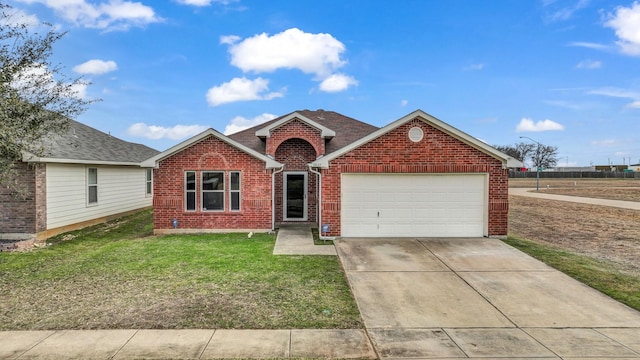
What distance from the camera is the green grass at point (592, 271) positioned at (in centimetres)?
683

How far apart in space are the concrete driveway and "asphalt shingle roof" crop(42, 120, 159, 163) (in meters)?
10.3

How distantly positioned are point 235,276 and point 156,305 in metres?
1.90

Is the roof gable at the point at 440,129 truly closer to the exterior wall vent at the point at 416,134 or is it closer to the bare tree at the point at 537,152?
the exterior wall vent at the point at 416,134

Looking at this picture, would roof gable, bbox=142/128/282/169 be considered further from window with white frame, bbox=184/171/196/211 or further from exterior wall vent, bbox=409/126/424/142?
exterior wall vent, bbox=409/126/424/142

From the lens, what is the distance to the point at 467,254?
973cm

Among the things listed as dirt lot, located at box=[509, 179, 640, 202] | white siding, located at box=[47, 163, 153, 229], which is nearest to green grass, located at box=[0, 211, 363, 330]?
white siding, located at box=[47, 163, 153, 229]

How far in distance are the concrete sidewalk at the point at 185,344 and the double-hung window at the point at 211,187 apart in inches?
307

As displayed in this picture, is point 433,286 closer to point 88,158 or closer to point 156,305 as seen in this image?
point 156,305

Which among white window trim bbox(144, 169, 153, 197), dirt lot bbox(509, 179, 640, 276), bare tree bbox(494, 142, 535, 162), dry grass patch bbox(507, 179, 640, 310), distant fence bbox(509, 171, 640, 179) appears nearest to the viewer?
dry grass patch bbox(507, 179, 640, 310)

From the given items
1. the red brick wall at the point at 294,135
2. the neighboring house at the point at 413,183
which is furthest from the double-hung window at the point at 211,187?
the red brick wall at the point at 294,135

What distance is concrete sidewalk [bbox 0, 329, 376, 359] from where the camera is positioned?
4453 mm

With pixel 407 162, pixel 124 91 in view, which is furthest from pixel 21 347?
pixel 124 91

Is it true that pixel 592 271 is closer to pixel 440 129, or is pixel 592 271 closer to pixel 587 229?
pixel 440 129

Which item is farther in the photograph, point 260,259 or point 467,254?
point 467,254
